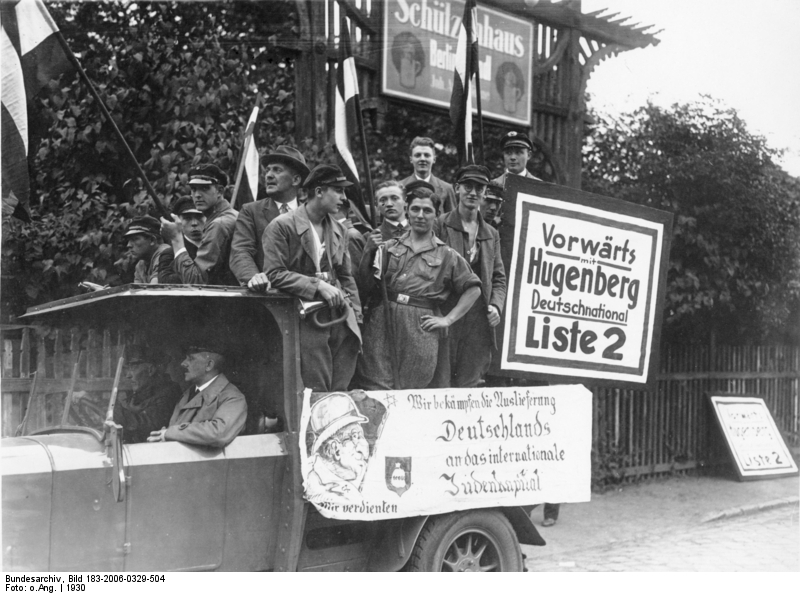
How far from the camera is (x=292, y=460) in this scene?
4309mm

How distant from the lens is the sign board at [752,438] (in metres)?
9.79

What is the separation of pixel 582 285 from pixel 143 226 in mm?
2907

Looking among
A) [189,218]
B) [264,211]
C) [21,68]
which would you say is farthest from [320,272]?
[21,68]

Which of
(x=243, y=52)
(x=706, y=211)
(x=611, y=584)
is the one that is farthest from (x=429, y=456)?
(x=706, y=211)

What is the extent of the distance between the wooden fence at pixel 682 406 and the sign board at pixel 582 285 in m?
3.22

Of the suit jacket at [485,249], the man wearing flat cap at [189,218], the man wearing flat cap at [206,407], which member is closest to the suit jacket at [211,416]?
the man wearing flat cap at [206,407]

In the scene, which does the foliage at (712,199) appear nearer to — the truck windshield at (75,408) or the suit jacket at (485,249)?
the suit jacket at (485,249)

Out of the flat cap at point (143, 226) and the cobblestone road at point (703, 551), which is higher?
the flat cap at point (143, 226)

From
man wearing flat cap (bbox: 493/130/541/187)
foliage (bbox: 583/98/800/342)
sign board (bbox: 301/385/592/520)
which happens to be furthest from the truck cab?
foliage (bbox: 583/98/800/342)

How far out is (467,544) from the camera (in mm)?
4824

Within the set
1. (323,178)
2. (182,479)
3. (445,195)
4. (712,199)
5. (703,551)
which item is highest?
(712,199)

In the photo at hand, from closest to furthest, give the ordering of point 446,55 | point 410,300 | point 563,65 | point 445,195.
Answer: point 410,300
point 445,195
point 446,55
point 563,65

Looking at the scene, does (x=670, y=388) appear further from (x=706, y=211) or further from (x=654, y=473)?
(x=706, y=211)

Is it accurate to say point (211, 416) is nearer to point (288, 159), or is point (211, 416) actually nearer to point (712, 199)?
point (288, 159)
